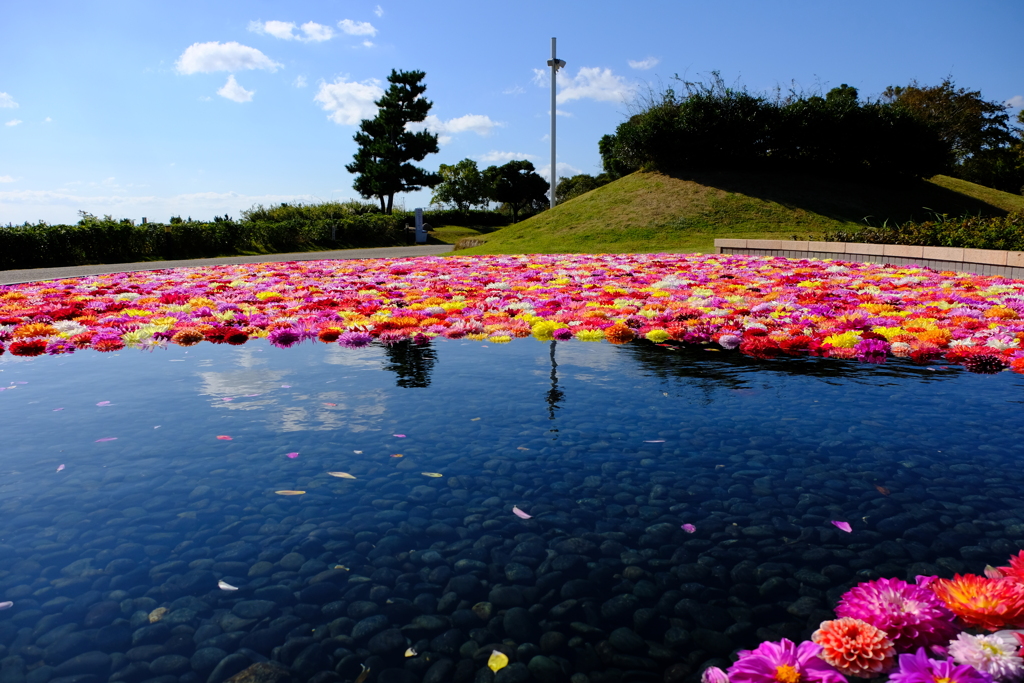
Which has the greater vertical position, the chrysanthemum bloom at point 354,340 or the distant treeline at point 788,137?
the distant treeline at point 788,137

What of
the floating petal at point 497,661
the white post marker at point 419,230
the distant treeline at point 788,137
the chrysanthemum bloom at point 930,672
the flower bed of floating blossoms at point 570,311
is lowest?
the floating petal at point 497,661

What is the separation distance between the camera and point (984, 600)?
2.39m

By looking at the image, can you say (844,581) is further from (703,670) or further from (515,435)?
(515,435)

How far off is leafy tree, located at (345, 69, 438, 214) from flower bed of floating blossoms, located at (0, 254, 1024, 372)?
4291cm

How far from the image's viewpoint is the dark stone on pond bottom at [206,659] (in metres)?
2.20

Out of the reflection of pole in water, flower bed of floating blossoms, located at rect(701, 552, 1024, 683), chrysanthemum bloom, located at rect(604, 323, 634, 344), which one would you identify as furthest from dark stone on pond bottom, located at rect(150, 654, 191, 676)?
chrysanthemum bloom, located at rect(604, 323, 634, 344)

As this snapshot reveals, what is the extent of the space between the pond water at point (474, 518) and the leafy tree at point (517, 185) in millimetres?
58733

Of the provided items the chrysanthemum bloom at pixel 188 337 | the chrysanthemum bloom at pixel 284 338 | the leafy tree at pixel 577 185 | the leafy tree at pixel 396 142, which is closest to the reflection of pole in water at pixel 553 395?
the chrysanthemum bloom at pixel 284 338

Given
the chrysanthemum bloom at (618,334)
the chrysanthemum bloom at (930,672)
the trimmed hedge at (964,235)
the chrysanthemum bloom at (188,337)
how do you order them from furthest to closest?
1. the trimmed hedge at (964,235)
2. the chrysanthemum bloom at (188,337)
3. the chrysanthemum bloom at (618,334)
4. the chrysanthemum bloom at (930,672)

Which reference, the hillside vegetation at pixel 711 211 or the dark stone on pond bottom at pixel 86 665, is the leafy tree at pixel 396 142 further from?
the dark stone on pond bottom at pixel 86 665

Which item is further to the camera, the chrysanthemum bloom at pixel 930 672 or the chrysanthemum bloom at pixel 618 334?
the chrysanthemum bloom at pixel 618 334

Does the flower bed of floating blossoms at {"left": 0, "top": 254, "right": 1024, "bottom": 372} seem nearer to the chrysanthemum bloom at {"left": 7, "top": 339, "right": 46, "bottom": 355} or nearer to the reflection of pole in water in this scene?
the chrysanthemum bloom at {"left": 7, "top": 339, "right": 46, "bottom": 355}

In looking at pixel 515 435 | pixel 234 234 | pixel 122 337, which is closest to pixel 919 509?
pixel 515 435

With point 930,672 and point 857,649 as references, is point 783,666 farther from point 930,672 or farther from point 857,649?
point 930,672
